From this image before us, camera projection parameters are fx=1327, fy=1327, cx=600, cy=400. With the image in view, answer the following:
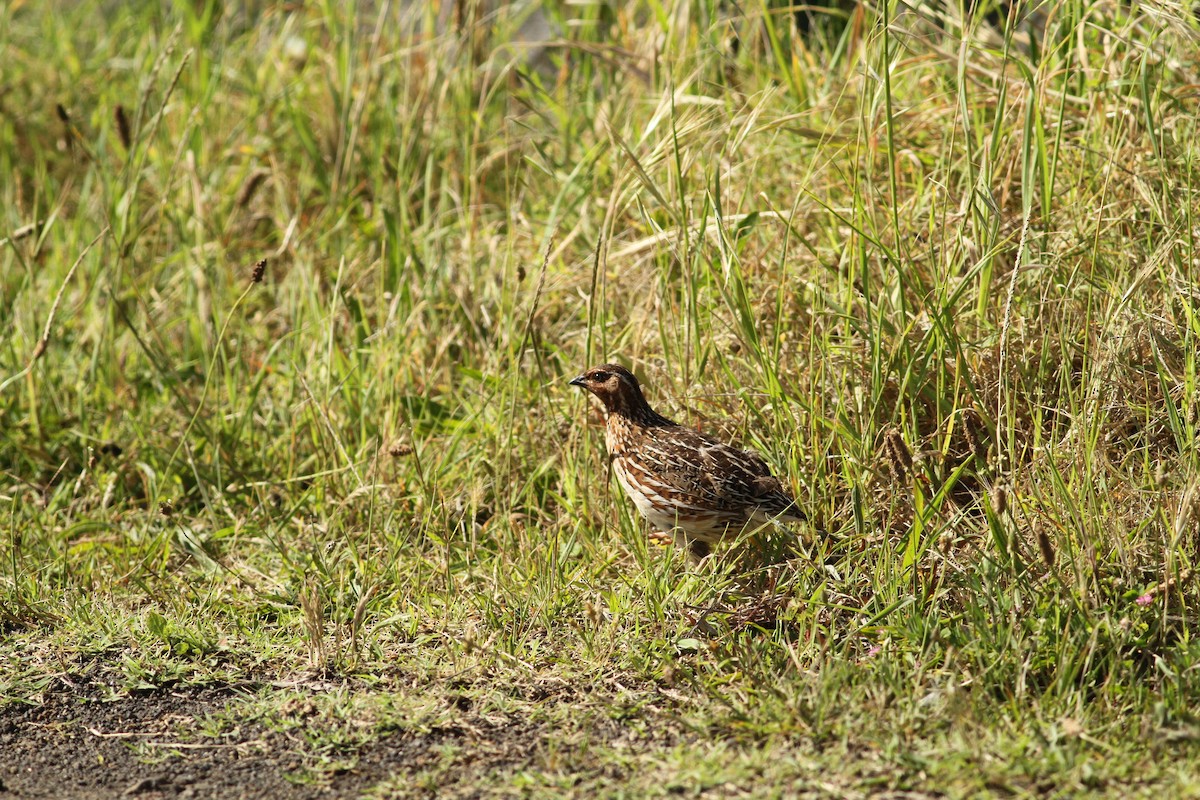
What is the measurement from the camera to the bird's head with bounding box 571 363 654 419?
4723mm

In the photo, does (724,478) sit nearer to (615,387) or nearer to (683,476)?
(683,476)

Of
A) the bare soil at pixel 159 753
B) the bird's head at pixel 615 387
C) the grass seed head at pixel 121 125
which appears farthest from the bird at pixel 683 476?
the grass seed head at pixel 121 125

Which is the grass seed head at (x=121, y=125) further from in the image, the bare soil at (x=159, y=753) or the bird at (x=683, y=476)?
the bare soil at (x=159, y=753)

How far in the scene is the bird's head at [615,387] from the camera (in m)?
4.72

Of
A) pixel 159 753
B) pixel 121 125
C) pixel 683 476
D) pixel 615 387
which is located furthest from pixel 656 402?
pixel 121 125

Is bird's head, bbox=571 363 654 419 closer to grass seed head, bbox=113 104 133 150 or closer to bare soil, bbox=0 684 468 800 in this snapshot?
bare soil, bbox=0 684 468 800

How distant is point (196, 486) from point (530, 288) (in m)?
1.61

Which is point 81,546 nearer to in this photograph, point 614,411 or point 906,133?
point 614,411

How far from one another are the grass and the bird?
136 mm

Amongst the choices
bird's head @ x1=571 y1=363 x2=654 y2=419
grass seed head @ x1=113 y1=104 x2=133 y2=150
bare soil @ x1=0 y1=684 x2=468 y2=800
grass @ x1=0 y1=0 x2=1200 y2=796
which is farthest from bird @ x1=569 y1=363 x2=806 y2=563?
grass seed head @ x1=113 y1=104 x2=133 y2=150

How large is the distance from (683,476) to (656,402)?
2.39 feet

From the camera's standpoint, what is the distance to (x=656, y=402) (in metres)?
5.12

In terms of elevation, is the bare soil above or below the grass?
below

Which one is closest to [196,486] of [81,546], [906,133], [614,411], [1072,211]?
[81,546]
